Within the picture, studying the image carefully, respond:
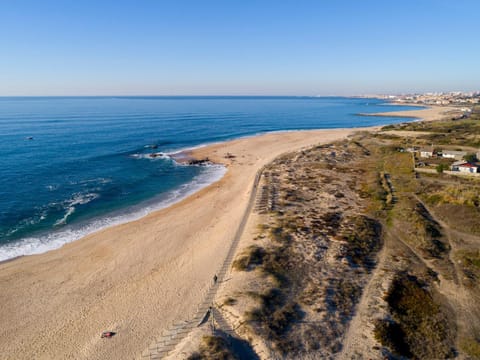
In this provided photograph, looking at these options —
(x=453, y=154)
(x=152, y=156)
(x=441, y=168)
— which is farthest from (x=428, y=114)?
(x=152, y=156)

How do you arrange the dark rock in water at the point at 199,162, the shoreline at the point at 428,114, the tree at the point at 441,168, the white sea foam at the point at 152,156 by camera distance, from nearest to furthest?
the tree at the point at 441,168, the dark rock in water at the point at 199,162, the white sea foam at the point at 152,156, the shoreline at the point at 428,114

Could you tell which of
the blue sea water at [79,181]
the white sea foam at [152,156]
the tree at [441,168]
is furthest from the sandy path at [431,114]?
the white sea foam at [152,156]

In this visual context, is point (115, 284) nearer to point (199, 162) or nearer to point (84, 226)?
point (84, 226)

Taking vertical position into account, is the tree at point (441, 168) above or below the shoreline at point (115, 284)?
above

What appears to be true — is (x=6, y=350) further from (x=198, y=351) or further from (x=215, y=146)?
(x=215, y=146)

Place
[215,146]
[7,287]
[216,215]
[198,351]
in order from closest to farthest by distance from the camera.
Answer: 1. [198,351]
2. [7,287]
3. [216,215]
4. [215,146]

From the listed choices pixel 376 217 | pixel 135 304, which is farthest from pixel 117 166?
pixel 376 217

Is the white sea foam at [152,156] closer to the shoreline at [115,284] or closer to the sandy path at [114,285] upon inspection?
the shoreline at [115,284]
